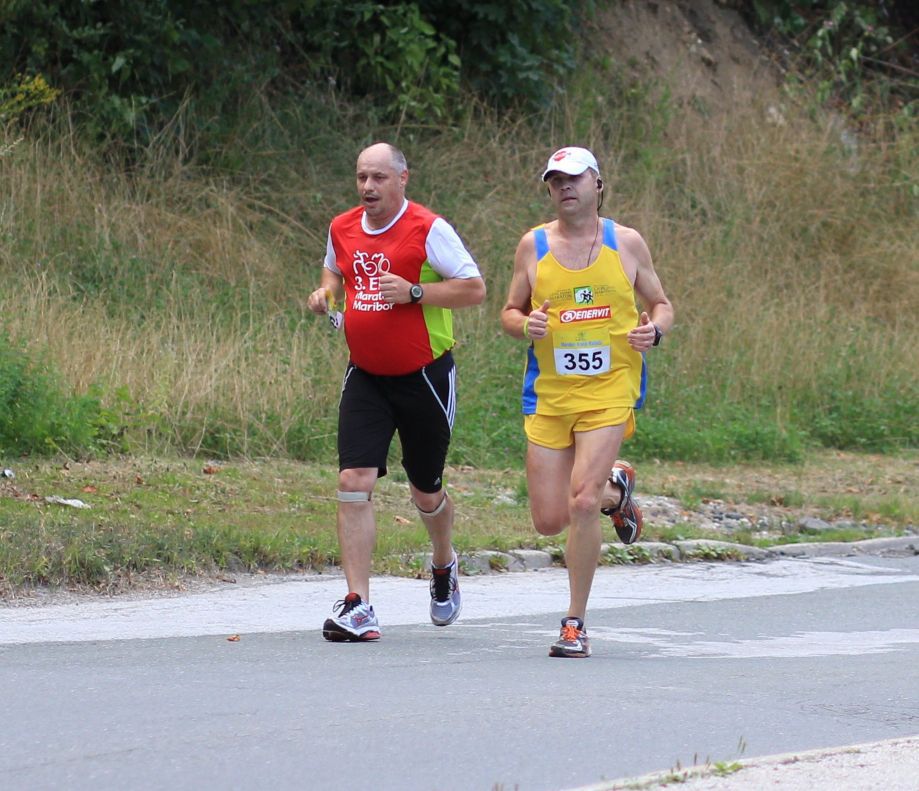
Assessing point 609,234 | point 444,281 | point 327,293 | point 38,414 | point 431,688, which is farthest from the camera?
point 38,414

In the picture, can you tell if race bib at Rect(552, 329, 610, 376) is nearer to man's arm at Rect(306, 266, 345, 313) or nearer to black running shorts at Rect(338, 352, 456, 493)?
black running shorts at Rect(338, 352, 456, 493)

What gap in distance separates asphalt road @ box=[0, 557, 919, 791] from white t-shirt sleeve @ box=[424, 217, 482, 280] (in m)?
1.70

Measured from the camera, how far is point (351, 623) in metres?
7.34

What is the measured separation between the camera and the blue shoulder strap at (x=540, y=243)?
7.40m

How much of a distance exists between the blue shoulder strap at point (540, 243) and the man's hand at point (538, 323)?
284 mm

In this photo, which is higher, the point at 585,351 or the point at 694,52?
the point at 694,52

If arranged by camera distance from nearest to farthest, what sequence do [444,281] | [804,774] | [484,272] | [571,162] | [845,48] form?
[804,774] → [571,162] → [444,281] → [484,272] → [845,48]

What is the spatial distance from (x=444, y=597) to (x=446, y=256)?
169 cm

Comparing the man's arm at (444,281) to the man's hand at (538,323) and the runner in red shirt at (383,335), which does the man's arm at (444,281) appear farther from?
the man's hand at (538,323)

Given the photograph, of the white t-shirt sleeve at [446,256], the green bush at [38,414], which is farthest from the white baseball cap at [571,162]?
the green bush at [38,414]

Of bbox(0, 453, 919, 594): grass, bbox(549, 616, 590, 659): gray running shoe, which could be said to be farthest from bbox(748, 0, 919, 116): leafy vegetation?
bbox(549, 616, 590, 659): gray running shoe

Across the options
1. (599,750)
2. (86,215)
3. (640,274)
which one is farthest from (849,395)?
(599,750)

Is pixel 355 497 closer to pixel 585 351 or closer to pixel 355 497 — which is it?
pixel 355 497

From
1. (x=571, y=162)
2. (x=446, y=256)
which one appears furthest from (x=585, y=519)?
(x=571, y=162)
